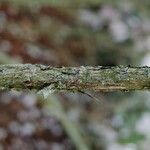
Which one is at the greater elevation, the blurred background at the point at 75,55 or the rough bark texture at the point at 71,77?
the blurred background at the point at 75,55

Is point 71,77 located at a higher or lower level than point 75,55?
lower

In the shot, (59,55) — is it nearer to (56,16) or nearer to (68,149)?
(56,16)

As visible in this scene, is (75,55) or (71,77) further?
(75,55)

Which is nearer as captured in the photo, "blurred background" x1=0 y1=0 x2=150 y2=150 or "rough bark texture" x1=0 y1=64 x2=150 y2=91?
"rough bark texture" x1=0 y1=64 x2=150 y2=91

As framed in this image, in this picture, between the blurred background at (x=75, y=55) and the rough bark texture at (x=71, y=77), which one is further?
the blurred background at (x=75, y=55)
